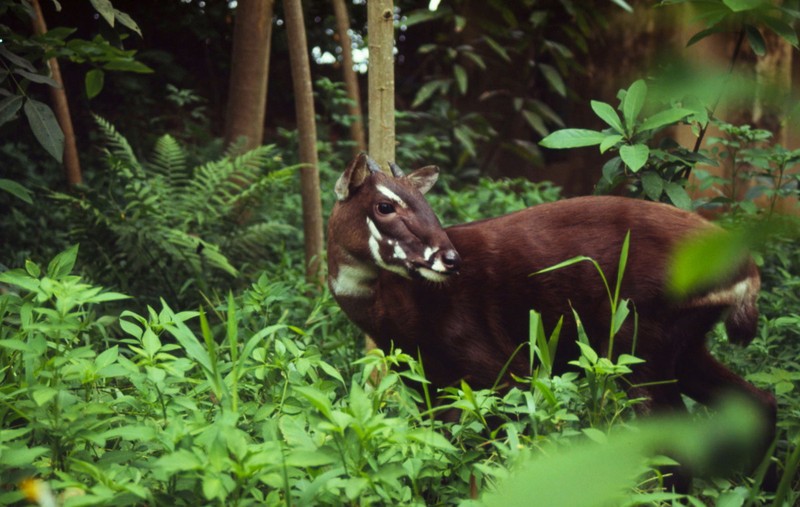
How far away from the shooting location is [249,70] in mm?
5359

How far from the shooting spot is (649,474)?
8.34ft

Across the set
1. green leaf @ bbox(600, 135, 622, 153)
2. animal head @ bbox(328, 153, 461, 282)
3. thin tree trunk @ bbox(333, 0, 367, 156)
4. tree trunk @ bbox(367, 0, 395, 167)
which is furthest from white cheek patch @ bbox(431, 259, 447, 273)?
thin tree trunk @ bbox(333, 0, 367, 156)

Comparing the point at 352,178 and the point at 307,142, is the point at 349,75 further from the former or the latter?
the point at 352,178

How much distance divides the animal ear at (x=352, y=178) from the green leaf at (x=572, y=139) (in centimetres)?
66

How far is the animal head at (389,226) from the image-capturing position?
106 inches

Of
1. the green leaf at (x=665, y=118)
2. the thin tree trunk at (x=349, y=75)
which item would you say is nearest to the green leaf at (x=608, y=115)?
the green leaf at (x=665, y=118)

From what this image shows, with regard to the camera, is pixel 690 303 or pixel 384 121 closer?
pixel 690 303

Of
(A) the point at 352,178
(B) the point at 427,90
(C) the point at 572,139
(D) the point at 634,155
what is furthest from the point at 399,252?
(B) the point at 427,90

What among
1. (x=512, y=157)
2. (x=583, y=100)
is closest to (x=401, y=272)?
(x=583, y=100)

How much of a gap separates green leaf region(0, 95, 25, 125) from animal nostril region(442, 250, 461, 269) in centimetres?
164

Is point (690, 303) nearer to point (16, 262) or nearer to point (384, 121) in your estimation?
point (384, 121)

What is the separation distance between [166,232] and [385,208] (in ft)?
6.15

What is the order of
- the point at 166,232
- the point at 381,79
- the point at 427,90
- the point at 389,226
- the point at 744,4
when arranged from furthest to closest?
the point at 427,90, the point at 166,232, the point at 381,79, the point at 389,226, the point at 744,4

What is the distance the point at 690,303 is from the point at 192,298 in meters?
2.70
